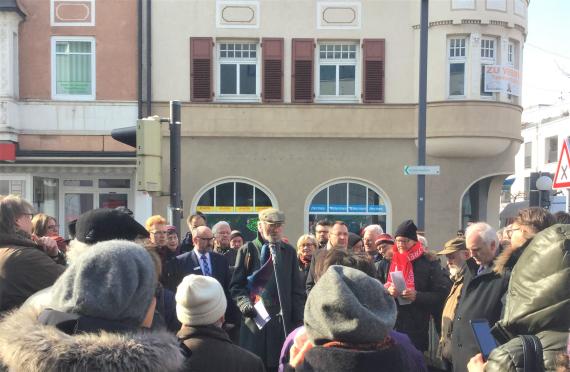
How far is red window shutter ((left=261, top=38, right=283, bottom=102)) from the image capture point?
16797mm

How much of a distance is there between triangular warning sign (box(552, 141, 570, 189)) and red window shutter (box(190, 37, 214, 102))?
1036 centimetres

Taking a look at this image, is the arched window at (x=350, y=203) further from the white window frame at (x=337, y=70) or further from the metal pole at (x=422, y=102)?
the metal pole at (x=422, y=102)

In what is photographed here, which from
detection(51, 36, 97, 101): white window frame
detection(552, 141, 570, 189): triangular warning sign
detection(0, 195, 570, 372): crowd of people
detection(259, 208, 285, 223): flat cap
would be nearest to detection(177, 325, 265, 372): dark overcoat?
detection(0, 195, 570, 372): crowd of people

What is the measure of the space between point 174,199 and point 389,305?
472 centimetres

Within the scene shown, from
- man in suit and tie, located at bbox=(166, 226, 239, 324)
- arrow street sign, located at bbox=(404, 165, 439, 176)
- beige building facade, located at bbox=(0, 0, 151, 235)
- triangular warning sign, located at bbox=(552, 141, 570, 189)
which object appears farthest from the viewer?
beige building facade, located at bbox=(0, 0, 151, 235)

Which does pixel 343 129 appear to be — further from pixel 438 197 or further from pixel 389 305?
pixel 389 305

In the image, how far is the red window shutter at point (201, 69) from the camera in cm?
1670

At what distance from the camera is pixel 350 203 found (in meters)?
17.0

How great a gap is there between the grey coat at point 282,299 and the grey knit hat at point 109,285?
380cm

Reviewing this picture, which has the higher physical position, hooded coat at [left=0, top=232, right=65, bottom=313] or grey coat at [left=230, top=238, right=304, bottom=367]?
hooded coat at [left=0, top=232, right=65, bottom=313]

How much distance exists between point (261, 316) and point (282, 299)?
0.29 metres

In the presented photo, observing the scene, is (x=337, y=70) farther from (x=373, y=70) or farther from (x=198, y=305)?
(x=198, y=305)

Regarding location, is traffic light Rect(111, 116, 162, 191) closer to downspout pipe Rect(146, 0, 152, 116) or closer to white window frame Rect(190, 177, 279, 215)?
white window frame Rect(190, 177, 279, 215)

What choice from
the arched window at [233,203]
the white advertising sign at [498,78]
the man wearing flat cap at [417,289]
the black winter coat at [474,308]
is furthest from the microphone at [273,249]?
the white advertising sign at [498,78]
